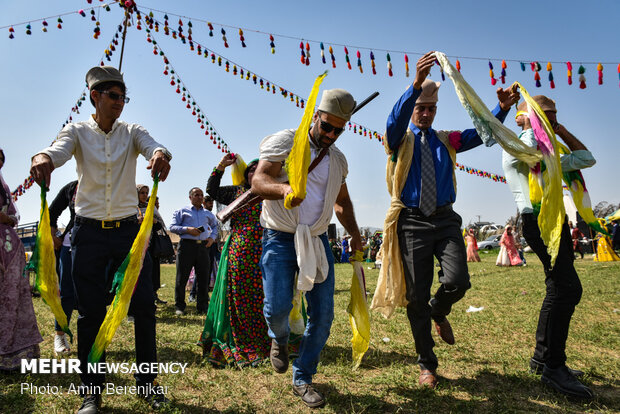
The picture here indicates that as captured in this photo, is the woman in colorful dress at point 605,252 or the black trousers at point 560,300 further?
the woman in colorful dress at point 605,252

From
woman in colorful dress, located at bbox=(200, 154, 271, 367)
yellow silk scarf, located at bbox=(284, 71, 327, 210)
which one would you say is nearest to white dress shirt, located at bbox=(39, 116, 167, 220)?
yellow silk scarf, located at bbox=(284, 71, 327, 210)

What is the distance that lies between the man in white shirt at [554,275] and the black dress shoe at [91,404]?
3.16 m

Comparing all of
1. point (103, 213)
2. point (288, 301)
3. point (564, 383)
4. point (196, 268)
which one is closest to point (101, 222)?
point (103, 213)

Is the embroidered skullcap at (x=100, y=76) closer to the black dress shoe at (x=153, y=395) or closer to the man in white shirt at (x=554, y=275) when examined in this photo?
the black dress shoe at (x=153, y=395)

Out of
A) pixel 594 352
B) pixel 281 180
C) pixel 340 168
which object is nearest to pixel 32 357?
pixel 281 180

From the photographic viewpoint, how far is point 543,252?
3.32 m

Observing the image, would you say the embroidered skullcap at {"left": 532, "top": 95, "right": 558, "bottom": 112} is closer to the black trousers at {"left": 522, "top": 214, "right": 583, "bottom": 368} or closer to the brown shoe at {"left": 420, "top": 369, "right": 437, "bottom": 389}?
the black trousers at {"left": 522, "top": 214, "right": 583, "bottom": 368}

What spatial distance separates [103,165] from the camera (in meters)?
2.97

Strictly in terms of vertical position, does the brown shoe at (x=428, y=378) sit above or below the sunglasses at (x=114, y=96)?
below

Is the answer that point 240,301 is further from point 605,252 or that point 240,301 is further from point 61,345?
point 605,252

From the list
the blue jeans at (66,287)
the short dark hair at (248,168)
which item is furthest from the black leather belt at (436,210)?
the blue jeans at (66,287)

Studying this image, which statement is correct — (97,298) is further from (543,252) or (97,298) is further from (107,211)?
(543,252)

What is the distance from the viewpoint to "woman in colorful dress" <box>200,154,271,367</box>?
4.18 metres

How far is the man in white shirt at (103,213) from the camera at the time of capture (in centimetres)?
287
